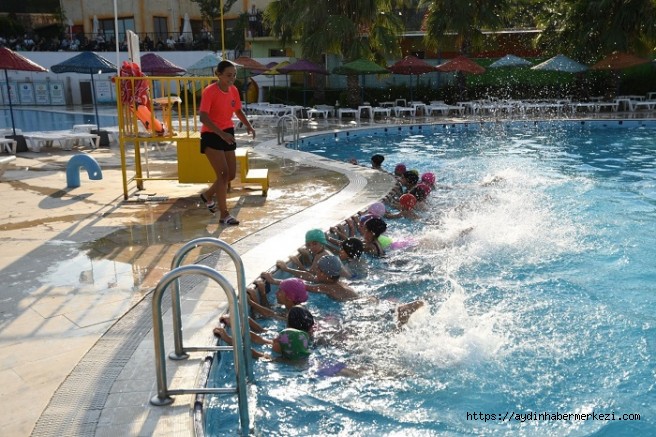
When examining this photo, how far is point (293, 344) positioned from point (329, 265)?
47.6 inches

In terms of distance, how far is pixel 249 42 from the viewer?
3697 centimetres

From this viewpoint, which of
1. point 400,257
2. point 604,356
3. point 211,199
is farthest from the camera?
point 211,199

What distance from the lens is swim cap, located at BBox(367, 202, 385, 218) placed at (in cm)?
803

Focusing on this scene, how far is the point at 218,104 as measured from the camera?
711cm

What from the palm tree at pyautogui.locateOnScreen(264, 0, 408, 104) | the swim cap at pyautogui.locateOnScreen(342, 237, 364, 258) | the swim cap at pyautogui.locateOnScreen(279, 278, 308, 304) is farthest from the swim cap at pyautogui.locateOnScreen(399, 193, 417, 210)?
the palm tree at pyautogui.locateOnScreen(264, 0, 408, 104)

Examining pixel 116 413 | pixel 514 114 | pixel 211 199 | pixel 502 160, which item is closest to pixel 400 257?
pixel 211 199

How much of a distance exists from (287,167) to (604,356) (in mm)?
7815

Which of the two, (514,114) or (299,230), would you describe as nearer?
(299,230)

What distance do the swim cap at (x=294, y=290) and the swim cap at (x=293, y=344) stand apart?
0.63m

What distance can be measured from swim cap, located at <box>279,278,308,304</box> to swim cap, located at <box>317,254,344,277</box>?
45 cm

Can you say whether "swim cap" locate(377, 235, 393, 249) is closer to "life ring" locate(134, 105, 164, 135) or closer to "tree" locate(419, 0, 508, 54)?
"life ring" locate(134, 105, 164, 135)

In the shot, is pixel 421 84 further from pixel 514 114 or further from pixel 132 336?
pixel 132 336

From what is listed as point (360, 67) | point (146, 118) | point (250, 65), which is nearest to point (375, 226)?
point (146, 118)

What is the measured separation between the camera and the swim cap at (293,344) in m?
4.41
